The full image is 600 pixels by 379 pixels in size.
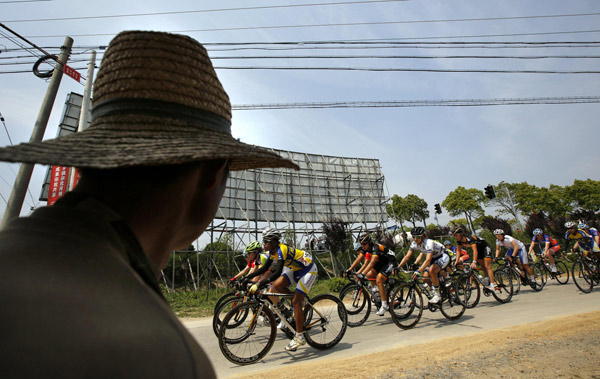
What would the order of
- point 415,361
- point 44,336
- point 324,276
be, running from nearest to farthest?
point 44,336
point 415,361
point 324,276

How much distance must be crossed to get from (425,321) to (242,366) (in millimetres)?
4715

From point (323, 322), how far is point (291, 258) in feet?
4.39

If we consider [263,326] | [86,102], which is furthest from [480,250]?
[86,102]

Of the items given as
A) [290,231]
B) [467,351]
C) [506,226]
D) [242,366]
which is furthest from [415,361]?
[506,226]

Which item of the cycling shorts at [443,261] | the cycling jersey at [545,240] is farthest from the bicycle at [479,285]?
the cycling jersey at [545,240]

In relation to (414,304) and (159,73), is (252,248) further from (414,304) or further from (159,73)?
(159,73)

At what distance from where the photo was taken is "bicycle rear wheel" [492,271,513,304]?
386 inches

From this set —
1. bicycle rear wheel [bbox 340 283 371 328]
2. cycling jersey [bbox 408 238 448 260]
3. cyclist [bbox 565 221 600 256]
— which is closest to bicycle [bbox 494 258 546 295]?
cyclist [bbox 565 221 600 256]

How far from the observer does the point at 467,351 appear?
15.7 feet

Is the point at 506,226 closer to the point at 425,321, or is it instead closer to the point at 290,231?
the point at 290,231

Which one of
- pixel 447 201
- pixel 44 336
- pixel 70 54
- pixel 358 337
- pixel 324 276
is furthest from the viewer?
pixel 447 201

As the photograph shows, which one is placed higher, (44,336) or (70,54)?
(70,54)

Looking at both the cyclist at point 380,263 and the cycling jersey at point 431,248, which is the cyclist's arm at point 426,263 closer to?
the cycling jersey at point 431,248

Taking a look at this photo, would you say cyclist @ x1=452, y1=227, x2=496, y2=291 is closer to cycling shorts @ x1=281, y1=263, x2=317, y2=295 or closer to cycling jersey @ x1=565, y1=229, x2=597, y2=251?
cycling jersey @ x1=565, y1=229, x2=597, y2=251
